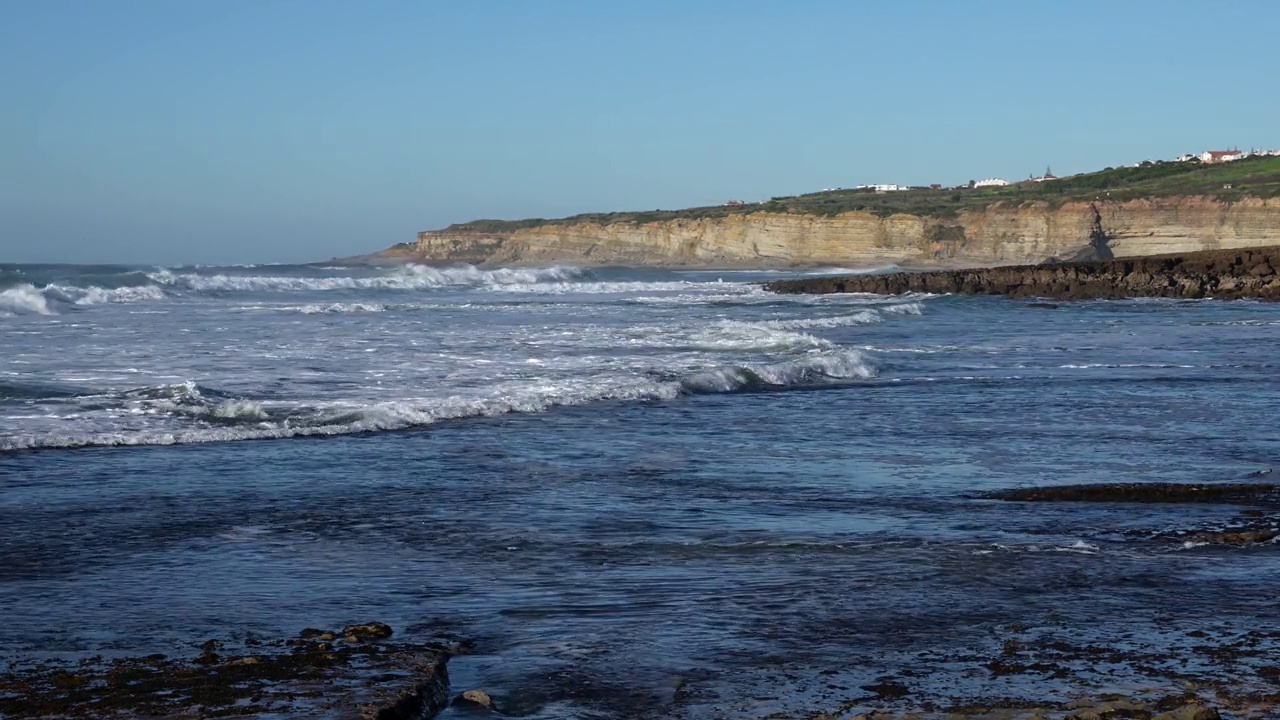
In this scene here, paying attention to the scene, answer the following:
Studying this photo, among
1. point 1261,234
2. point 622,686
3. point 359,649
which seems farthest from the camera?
point 1261,234

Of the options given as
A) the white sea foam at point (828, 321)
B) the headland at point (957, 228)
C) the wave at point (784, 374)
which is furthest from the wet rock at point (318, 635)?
the headland at point (957, 228)

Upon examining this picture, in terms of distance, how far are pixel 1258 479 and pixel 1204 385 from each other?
6.84 m

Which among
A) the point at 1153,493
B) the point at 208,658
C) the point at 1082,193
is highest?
the point at 1082,193

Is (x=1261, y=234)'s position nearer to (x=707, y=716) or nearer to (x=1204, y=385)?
(x=1204, y=385)

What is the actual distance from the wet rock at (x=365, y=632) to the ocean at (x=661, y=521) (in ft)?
0.40

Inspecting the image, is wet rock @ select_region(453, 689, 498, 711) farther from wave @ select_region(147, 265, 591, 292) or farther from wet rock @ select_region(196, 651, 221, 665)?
wave @ select_region(147, 265, 591, 292)

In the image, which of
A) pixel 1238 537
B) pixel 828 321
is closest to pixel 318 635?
pixel 1238 537

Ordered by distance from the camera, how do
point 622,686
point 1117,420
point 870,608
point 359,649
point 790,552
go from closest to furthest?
point 622,686 → point 359,649 → point 870,608 → point 790,552 → point 1117,420

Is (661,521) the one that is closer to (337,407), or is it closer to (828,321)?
(337,407)

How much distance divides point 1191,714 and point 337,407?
9.91 metres

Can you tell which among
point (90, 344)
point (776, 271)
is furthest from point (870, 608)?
point (776, 271)

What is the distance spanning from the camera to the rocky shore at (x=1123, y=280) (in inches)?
1684

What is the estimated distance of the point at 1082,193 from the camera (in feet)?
280

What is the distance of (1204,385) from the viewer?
15789 millimetres
